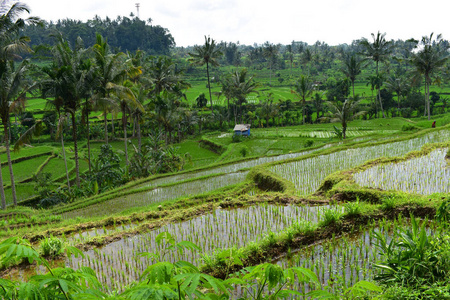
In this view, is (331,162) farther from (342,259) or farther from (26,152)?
(26,152)

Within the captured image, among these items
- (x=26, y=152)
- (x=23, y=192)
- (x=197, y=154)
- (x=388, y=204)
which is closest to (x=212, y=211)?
(x=388, y=204)

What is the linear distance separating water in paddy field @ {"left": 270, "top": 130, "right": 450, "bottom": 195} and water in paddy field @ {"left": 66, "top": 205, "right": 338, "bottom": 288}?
2.30m

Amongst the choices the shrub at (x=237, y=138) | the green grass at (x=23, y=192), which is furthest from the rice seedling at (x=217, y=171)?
the shrub at (x=237, y=138)

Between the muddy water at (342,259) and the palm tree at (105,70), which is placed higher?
the palm tree at (105,70)

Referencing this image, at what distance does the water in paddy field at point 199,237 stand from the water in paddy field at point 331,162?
2.30 meters

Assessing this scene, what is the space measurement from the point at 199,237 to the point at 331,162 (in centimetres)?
738

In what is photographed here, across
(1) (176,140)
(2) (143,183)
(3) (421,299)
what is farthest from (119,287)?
(1) (176,140)

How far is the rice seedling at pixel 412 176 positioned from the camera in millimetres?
8469

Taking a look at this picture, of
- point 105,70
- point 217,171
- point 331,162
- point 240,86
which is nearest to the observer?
point 331,162

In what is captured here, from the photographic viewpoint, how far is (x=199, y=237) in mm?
6668

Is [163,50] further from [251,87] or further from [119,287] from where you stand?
[119,287]

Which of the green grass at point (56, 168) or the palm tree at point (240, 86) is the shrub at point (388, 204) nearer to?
the green grass at point (56, 168)

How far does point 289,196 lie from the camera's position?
8.34 meters

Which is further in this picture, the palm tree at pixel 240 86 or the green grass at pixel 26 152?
the palm tree at pixel 240 86
